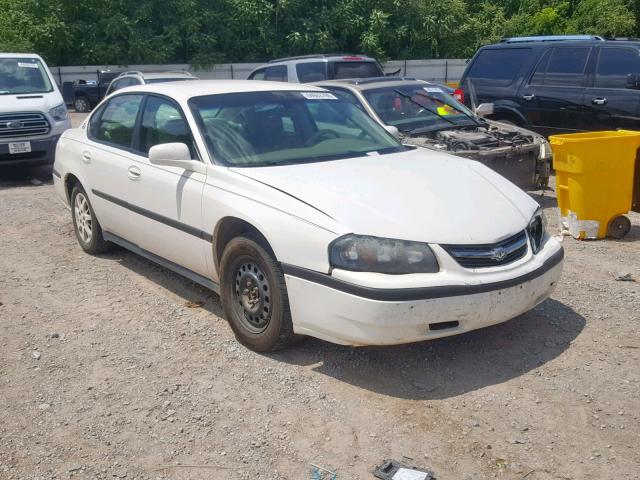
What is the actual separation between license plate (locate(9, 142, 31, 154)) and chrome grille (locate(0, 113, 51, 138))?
13cm

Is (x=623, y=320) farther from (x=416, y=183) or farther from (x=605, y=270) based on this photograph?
(x=416, y=183)

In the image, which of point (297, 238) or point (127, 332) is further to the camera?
point (127, 332)

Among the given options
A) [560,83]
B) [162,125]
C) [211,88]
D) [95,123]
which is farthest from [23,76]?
[560,83]


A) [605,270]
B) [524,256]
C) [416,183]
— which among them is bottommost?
[605,270]

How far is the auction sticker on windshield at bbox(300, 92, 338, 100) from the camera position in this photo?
5625 mm

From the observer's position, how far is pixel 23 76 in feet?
38.2

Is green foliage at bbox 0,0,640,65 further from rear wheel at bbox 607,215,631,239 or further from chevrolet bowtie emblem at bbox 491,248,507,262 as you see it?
chevrolet bowtie emblem at bbox 491,248,507,262

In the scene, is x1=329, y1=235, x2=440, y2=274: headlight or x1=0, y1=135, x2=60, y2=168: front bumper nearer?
x1=329, y1=235, x2=440, y2=274: headlight

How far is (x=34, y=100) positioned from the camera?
11.1 metres

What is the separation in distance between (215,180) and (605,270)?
11.2ft

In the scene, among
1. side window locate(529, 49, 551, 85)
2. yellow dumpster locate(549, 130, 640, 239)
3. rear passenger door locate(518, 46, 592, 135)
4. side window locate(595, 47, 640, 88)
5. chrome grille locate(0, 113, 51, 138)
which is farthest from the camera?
chrome grille locate(0, 113, 51, 138)

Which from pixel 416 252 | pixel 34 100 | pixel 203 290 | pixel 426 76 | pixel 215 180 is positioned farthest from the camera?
pixel 426 76

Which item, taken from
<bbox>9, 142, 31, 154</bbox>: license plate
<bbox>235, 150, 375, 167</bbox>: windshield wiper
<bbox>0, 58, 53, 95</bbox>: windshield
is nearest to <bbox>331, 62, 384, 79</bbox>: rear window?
<bbox>0, 58, 53, 95</bbox>: windshield

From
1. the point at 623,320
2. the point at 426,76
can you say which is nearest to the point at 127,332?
the point at 623,320
